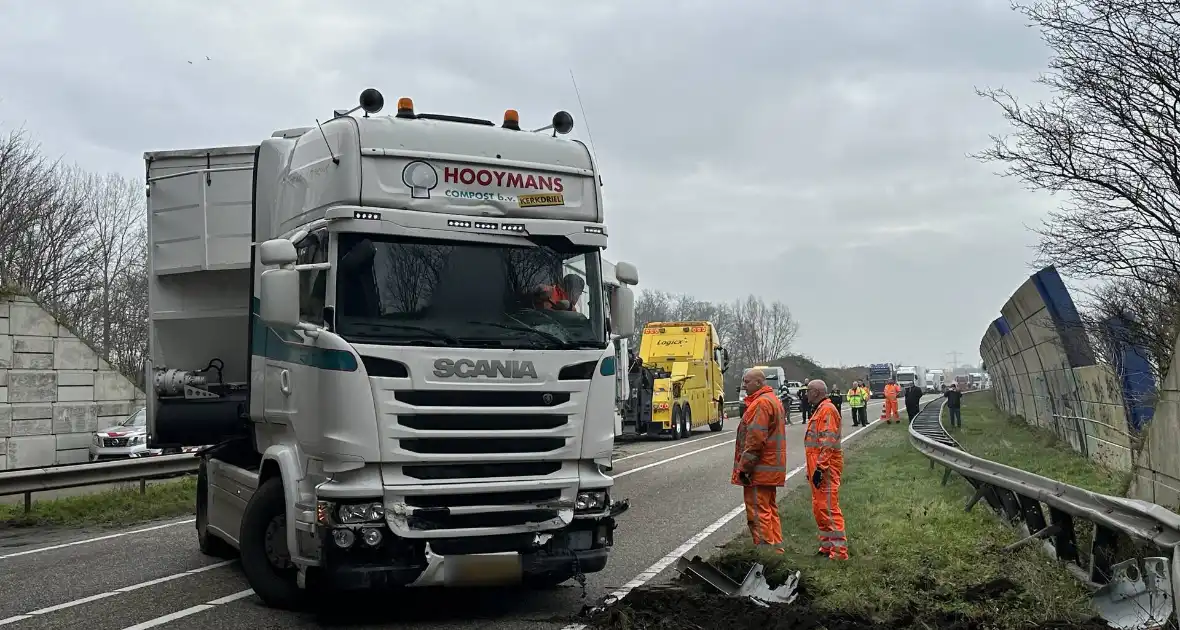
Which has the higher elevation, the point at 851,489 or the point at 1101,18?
the point at 1101,18

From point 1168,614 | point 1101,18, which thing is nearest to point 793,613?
point 1168,614

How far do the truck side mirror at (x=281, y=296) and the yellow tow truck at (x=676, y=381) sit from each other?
75.1 feet

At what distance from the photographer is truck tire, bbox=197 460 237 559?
10.4 m

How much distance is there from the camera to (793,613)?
264 inches

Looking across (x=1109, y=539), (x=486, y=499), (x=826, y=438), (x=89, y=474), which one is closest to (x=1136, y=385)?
(x=826, y=438)

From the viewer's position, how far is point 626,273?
8.38m

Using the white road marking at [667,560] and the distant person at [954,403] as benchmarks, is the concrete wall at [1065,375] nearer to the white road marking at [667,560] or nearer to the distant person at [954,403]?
the white road marking at [667,560]

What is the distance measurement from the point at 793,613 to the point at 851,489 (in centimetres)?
895

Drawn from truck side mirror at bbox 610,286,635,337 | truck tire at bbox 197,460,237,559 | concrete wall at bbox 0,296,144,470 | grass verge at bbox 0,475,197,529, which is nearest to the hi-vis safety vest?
concrete wall at bbox 0,296,144,470

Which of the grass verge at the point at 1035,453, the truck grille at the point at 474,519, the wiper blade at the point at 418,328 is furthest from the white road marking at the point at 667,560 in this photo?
the grass verge at the point at 1035,453

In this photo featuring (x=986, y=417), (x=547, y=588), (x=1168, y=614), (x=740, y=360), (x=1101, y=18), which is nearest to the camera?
(x=1168, y=614)

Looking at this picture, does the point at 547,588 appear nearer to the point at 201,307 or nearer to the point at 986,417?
the point at 201,307

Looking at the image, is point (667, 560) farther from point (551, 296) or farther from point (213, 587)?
point (213, 587)

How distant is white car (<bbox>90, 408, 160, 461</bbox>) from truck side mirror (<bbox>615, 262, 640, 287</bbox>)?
15.6 metres
